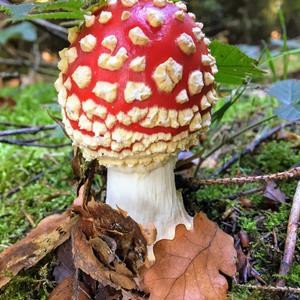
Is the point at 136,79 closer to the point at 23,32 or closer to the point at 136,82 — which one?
the point at 136,82

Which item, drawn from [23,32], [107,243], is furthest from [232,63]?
[23,32]

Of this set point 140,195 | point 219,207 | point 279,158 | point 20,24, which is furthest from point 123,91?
point 20,24

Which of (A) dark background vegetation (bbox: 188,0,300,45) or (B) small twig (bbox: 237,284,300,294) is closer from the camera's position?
(B) small twig (bbox: 237,284,300,294)

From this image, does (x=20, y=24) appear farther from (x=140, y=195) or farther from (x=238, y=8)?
(x=140, y=195)

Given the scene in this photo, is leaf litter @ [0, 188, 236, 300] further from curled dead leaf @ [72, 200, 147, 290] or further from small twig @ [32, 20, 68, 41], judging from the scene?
small twig @ [32, 20, 68, 41]

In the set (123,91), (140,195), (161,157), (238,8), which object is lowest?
(140,195)

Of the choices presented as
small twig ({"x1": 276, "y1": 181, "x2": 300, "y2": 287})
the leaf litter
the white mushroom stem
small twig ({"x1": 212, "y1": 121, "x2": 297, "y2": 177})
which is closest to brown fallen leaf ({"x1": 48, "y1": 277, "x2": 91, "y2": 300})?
the leaf litter

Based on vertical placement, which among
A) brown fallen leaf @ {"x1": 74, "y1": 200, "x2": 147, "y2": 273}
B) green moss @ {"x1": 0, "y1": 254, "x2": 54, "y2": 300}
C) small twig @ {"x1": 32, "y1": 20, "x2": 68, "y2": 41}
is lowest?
green moss @ {"x1": 0, "y1": 254, "x2": 54, "y2": 300}

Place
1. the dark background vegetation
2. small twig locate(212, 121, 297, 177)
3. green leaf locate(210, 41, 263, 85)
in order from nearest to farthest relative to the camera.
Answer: green leaf locate(210, 41, 263, 85) < small twig locate(212, 121, 297, 177) < the dark background vegetation
